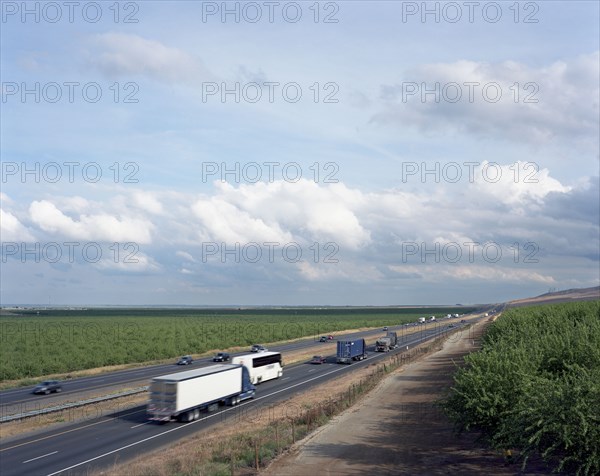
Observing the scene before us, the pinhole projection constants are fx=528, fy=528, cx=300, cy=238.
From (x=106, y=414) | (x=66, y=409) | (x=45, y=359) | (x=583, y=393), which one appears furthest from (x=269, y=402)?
(x=45, y=359)

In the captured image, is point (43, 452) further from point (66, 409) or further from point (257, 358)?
point (257, 358)

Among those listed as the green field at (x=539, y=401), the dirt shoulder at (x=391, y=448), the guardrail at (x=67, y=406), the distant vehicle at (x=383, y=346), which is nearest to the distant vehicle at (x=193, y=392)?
the guardrail at (x=67, y=406)

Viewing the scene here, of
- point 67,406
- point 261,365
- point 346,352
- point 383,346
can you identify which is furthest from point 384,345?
point 67,406

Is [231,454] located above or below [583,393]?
below

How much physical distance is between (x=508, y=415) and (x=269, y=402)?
27.6 meters

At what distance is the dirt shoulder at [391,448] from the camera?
85.9ft

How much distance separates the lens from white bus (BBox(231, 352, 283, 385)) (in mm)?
58266

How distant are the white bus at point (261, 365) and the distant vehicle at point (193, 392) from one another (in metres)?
7.54

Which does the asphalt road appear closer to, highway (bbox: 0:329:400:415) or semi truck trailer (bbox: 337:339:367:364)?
highway (bbox: 0:329:400:415)

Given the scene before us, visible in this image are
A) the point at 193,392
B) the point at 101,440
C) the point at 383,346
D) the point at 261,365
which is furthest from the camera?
Result: the point at 383,346

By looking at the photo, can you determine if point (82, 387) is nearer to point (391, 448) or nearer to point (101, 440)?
point (101, 440)

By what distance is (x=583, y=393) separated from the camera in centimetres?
2173

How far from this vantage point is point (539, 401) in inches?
888

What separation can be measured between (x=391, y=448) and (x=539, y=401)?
10.5m
